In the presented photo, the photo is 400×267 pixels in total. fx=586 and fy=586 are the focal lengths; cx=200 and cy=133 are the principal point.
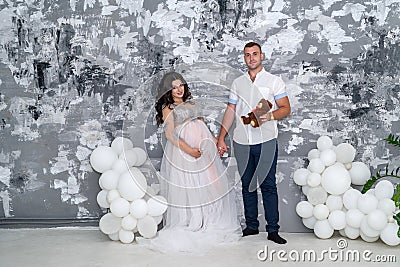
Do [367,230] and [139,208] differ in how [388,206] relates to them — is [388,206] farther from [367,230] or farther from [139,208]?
[139,208]

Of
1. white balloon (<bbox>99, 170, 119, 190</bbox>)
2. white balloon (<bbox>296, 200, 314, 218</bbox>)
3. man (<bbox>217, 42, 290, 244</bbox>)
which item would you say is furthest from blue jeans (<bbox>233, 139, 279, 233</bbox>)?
white balloon (<bbox>99, 170, 119, 190</bbox>)

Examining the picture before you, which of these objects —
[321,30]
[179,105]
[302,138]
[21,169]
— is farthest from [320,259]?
[21,169]

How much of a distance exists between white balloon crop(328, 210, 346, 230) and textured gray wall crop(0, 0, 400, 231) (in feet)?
1.34

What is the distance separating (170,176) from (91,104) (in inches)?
40.3

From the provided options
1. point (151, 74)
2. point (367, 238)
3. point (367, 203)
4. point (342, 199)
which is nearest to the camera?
point (367, 203)

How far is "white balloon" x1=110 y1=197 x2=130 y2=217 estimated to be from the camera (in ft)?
14.2

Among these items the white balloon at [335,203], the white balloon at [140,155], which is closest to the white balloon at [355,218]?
the white balloon at [335,203]

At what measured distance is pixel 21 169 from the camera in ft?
16.5

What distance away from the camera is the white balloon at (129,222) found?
434 cm

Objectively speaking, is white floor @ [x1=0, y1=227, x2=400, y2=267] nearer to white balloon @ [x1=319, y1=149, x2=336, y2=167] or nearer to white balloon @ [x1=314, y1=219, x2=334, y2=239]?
white balloon @ [x1=314, y1=219, x2=334, y2=239]

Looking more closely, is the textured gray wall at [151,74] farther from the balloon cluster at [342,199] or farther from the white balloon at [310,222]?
the balloon cluster at [342,199]

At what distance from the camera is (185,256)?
4.02 meters

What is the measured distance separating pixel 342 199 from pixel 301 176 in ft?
1.17

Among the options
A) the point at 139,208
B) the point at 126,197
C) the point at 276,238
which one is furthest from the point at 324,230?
the point at 126,197
